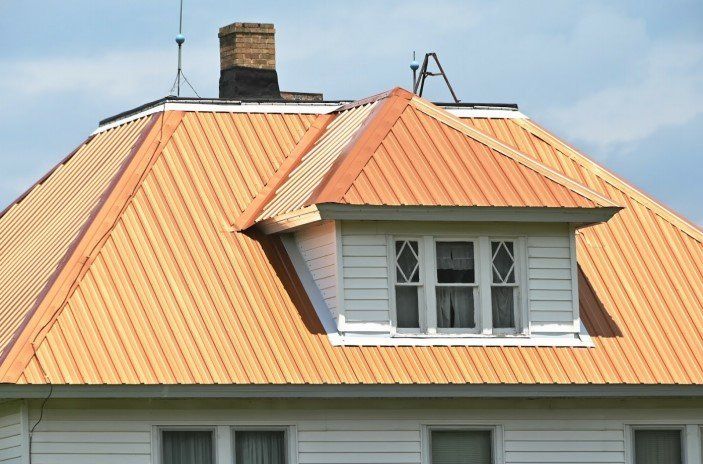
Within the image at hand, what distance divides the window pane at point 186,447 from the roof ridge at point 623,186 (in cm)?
861

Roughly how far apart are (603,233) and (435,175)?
3740 millimetres

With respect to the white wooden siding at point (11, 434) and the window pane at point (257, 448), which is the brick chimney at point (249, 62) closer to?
the window pane at point (257, 448)

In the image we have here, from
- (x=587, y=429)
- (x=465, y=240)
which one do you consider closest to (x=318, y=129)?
(x=465, y=240)

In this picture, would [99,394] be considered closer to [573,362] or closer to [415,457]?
[415,457]

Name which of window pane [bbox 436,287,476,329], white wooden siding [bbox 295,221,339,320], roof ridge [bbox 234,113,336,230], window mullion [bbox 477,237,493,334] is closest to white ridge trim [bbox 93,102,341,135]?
roof ridge [bbox 234,113,336,230]

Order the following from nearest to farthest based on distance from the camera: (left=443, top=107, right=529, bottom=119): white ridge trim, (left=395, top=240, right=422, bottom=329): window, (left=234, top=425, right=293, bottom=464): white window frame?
1. (left=234, top=425, right=293, bottom=464): white window frame
2. (left=395, top=240, right=422, bottom=329): window
3. (left=443, top=107, right=529, bottom=119): white ridge trim

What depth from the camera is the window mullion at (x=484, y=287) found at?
1171 inches

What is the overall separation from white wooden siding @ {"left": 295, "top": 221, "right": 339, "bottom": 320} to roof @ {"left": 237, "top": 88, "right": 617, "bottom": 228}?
489mm

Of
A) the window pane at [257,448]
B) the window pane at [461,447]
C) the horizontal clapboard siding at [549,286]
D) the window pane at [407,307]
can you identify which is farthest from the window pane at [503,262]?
the window pane at [257,448]

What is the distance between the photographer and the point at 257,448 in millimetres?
28797

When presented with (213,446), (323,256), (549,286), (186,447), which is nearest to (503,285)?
(549,286)

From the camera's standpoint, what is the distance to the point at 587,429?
2991cm

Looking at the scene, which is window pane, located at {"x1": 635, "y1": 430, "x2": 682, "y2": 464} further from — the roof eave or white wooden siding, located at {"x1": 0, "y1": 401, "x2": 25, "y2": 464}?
white wooden siding, located at {"x1": 0, "y1": 401, "x2": 25, "y2": 464}

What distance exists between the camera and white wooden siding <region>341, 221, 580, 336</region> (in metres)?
29.4
